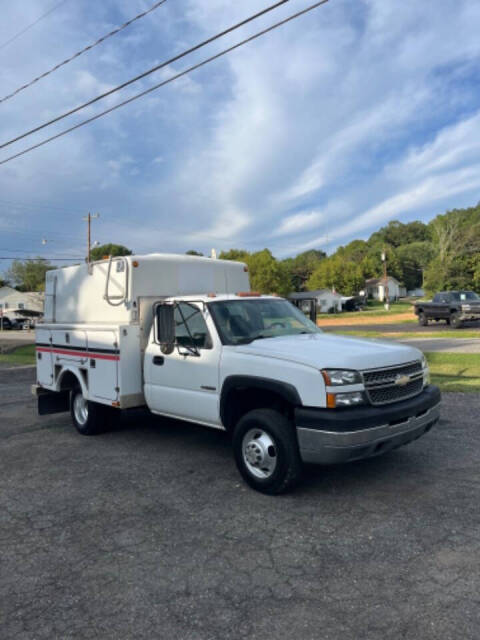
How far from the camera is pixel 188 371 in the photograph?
18.6 feet

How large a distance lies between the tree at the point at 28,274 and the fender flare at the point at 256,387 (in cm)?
9946

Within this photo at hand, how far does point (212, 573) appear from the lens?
11.6 ft

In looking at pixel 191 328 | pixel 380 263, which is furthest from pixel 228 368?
pixel 380 263

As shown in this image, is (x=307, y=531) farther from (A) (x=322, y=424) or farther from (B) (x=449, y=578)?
(B) (x=449, y=578)

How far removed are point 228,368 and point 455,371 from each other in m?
8.66

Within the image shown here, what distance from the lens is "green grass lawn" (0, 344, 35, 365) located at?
1927cm

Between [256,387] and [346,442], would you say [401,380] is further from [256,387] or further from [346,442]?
[256,387]

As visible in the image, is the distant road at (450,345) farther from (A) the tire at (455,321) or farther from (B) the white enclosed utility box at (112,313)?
(B) the white enclosed utility box at (112,313)

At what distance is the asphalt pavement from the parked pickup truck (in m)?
22.5

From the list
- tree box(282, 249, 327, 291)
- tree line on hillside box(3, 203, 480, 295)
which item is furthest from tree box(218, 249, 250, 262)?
tree box(282, 249, 327, 291)

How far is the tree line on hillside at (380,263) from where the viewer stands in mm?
55750

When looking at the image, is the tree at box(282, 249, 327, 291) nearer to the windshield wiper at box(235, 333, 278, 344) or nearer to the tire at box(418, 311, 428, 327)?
the tire at box(418, 311, 428, 327)

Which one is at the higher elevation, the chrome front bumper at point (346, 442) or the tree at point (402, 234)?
the tree at point (402, 234)

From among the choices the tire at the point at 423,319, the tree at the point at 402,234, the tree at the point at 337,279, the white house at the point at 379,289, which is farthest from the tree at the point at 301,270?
the tire at the point at 423,319
